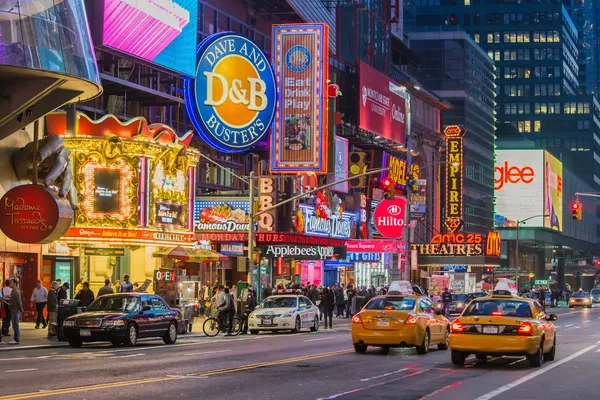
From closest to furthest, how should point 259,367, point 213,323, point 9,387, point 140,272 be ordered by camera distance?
point 9,387 < point 259,367 < point 213,323 < point 140,272

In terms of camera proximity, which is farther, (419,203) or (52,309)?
(419,203)

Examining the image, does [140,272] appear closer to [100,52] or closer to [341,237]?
[100,52]

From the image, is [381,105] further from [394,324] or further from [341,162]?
[394,324]

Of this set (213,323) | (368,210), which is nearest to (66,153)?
(213,323)

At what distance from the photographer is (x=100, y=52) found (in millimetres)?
48188

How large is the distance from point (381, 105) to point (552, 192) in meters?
80.3

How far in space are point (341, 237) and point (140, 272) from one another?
76.2 ft

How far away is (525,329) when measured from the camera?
22.7 m

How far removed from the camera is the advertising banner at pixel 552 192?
15350 cm

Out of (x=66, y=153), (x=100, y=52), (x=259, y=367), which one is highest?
(x=100, y=52)

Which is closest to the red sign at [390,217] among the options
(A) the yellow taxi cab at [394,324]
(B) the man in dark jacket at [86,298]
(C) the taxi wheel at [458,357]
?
(B) the man in dark jacket at [86,298]

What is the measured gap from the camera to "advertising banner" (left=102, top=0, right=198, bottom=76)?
46.4 m

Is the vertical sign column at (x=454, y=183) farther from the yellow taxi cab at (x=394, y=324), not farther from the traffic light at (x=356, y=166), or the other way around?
the yellow taxi cab at (x=394, y=324)

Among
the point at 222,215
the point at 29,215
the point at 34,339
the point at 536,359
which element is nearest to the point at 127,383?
the point at 536,359
